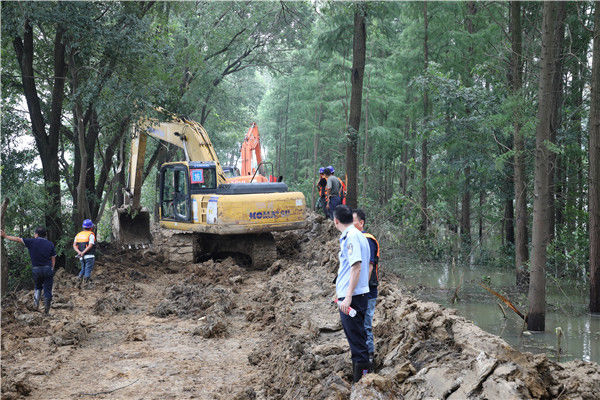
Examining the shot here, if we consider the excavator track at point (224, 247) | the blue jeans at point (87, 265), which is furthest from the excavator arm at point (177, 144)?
the blue jeans at point (87, 265)

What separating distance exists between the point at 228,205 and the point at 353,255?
9.57 m

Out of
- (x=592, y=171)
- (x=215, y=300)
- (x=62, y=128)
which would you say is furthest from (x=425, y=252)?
(x=62, y=128)

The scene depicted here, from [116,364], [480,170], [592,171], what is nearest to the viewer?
[116,364]

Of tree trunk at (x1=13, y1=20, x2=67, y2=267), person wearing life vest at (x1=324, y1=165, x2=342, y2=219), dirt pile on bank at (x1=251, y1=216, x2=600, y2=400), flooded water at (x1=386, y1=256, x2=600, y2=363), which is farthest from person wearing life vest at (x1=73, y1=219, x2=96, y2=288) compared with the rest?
flooded water at (x1=386, y1=256, x2=600, y2=363)

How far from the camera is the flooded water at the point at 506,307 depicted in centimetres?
1069

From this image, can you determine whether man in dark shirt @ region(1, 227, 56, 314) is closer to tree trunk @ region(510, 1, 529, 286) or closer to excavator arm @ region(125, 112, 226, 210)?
excavator arm @ region(125, 112, 226, 210)

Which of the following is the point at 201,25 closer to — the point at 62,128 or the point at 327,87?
the point at 327,87

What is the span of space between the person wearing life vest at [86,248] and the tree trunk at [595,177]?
1157cm

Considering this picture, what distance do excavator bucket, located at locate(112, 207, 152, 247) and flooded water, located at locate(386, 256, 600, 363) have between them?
26.5 feet

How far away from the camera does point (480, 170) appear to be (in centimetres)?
1975

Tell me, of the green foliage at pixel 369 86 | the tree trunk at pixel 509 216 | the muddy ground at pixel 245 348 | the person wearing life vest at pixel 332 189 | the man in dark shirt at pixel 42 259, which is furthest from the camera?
the tree trunk at pixel 509 216

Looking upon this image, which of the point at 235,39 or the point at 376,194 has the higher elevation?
the point at 235,39

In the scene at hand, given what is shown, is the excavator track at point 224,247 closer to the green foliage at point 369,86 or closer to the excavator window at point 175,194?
the excavator window at point 175,194

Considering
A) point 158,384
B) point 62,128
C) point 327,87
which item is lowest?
point 158,384
